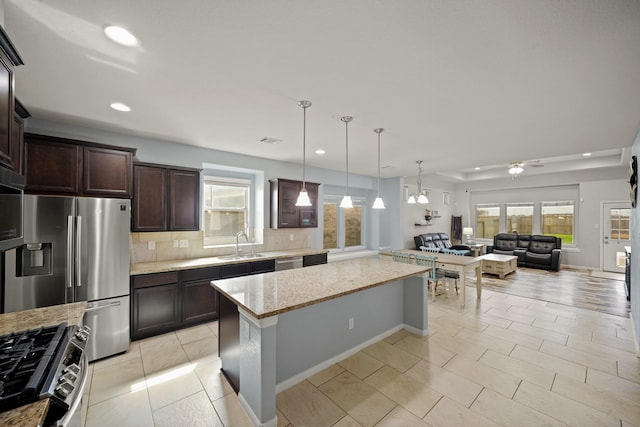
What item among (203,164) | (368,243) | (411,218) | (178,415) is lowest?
(178,415)

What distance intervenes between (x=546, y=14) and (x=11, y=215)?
3.06m

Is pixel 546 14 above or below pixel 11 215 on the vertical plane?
above

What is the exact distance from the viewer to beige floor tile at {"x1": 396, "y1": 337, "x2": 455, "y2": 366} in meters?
2.79

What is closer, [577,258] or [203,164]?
[203,164]

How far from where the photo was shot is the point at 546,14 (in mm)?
1444

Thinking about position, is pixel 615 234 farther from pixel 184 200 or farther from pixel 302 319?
pixel 184 200

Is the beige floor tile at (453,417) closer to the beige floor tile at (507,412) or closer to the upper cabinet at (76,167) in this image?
the beige floor tile at (507,412)

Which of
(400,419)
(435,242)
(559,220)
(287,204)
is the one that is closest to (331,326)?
(400,419)

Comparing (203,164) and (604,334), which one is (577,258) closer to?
(604,334)

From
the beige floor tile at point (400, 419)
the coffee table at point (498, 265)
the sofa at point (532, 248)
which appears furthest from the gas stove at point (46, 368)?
the sofa at point (532, 248)

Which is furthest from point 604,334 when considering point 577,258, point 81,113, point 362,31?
point 81,113

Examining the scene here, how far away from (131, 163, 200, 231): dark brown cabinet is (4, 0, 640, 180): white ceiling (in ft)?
1.75

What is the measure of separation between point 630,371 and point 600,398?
2.64 ft

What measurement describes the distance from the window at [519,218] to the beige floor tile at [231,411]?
9965 millimetres
